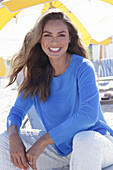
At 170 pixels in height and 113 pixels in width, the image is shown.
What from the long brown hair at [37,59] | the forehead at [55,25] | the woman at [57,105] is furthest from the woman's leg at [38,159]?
the forehead at [55,25]

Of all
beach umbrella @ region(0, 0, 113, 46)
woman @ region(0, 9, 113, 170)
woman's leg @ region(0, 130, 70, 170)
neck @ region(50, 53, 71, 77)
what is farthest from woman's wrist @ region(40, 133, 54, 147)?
beach umbrella @ region(0, 0, 113, 46)

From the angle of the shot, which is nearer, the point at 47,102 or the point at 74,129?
the point at 74,129

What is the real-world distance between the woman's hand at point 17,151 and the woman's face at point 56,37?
2.25 feet

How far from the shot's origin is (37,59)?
260 cm

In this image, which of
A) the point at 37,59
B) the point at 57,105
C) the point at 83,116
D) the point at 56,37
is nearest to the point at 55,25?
the point at 56,37

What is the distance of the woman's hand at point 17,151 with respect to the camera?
6.75ft

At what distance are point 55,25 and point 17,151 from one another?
0.95 m

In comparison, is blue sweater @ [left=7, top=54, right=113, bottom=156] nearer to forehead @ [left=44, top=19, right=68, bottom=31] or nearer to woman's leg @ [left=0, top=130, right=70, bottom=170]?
woman's leg @ [left=0, top=130, right=70, bottom=170]

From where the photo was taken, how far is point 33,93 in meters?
2.42

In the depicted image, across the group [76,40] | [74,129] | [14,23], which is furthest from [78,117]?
[14,23]

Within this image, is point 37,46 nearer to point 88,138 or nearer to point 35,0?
point 35,0

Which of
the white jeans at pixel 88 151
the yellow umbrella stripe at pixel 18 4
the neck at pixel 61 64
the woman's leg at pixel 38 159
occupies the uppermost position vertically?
the yellow umbrella stripe at pixel 18 4

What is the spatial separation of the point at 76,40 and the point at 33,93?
547 millimetres

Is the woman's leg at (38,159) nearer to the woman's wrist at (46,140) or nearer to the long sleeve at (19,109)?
the long sleeve at (19,109)
